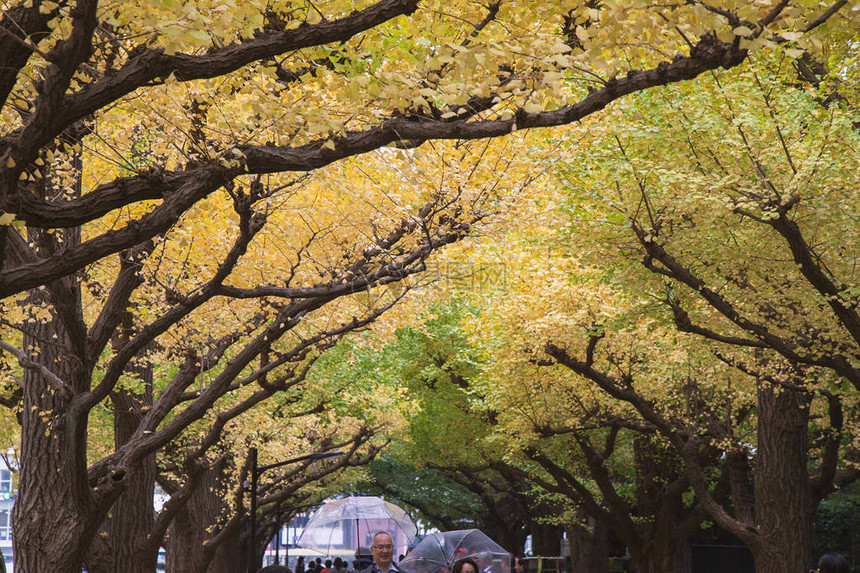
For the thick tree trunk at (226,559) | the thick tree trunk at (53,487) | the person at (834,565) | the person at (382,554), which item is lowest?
the thick tree trunk at (226,559)

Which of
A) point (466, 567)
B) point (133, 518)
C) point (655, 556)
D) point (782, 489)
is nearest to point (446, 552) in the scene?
point (466, 567)

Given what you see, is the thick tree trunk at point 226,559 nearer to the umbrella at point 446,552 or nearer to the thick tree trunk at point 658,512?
the thick tree trunk at point 658,512

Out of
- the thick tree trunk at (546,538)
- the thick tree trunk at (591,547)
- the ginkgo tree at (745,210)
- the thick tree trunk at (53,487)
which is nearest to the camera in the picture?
the thick tree trunk at (53,487)

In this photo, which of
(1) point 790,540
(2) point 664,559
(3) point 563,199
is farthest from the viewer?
(2) point 664,559

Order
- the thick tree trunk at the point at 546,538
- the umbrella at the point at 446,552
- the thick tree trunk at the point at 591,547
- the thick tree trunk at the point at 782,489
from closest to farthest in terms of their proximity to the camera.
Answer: the umbrella at the point at 446,552
the thick tree trunk at the point at 782,489
the thick tree trunk at the point at 591,547
the thick tree trunk at the point at 546,538

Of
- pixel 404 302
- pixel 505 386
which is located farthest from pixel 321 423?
pixel 404 302

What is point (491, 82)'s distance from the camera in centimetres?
829

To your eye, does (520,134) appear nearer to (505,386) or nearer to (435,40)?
(435,40)

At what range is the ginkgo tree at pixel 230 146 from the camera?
6.80 meters

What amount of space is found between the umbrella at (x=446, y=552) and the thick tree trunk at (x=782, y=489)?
6731 millimetres

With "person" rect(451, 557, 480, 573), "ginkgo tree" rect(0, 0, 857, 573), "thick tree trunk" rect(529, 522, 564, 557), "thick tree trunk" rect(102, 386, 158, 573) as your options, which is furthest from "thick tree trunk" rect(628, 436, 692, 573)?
"person" rect(451, 557, 480, 573)

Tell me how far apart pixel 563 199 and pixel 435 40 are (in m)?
9.02

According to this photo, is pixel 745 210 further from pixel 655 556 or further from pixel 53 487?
pixel 655 556

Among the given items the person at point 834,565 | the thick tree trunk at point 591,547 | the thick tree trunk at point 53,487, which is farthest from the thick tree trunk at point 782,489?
the thick tree trunk at point 591,547
